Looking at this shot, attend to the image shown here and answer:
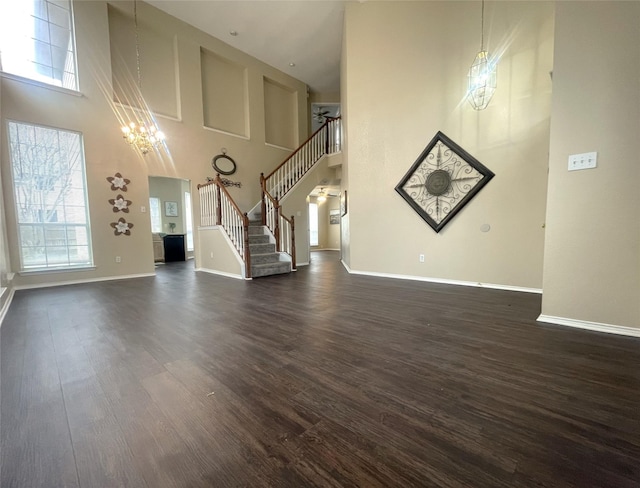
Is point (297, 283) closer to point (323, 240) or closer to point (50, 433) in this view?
point (50, 433)

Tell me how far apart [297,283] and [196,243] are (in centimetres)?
311

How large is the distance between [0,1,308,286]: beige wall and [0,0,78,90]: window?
25cm

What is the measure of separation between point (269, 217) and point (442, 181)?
360 centimetres

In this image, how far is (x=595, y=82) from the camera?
2.09 metres

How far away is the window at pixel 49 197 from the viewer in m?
4.27

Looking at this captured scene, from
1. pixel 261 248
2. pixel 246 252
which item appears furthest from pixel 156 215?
pixel 246 252

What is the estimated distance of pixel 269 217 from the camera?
19.4ft

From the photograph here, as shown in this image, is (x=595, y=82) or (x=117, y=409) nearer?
(x=117, y=409)

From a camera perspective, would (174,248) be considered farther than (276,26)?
Yes

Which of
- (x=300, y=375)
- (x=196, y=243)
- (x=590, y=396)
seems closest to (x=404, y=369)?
(x=300, y=375)

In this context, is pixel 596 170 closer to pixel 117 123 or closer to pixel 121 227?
pixel 121 227

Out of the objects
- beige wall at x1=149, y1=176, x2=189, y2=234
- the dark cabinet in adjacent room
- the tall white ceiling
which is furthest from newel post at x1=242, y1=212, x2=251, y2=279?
beige wall at x1=149, y1=176, x2=189, y2=234

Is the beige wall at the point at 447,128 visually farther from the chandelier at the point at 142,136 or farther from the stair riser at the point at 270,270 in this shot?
the chandelier at the point at 142,136

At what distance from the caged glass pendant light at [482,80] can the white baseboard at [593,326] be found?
2976 millimetres
